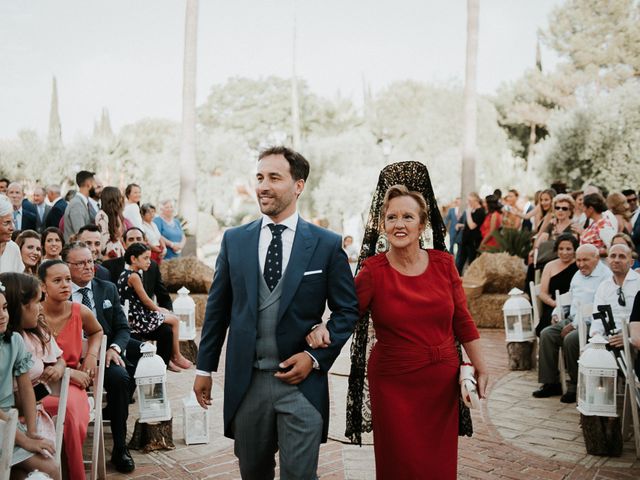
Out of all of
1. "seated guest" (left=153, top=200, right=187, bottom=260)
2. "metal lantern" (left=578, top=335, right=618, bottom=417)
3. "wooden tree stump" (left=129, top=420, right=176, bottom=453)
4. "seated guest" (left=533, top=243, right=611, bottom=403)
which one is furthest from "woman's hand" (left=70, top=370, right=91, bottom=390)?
"seated guest" (left=153, top=200, right=187, bottom=260)

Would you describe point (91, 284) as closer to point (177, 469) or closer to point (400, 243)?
point (177, 469)

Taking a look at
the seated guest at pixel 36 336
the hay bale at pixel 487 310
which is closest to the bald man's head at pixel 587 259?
the hay bale at pixel 487 310

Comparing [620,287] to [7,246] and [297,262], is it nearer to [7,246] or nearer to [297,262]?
[297,262]

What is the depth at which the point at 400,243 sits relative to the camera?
3.24 meters

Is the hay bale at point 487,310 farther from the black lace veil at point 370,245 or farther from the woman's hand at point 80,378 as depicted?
the woman's hand at point 80,378


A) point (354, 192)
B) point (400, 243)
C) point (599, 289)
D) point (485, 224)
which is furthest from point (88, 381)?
point (354, 192)

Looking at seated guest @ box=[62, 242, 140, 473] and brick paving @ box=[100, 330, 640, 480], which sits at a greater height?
seated guest @ box=[62, 242, 140, 473]

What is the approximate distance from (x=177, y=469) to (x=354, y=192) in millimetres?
27134

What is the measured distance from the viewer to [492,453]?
5.06m

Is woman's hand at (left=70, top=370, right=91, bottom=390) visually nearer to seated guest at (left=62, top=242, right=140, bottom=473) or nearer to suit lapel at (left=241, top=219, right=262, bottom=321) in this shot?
seated guest at (left=62, top=242, right=140, bottom=473)

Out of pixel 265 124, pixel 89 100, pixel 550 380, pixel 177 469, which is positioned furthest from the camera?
pixel 265 124

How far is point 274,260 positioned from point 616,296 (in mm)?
3983

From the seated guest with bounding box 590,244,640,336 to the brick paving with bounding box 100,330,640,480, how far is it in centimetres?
101

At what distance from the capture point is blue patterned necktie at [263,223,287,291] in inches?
111
